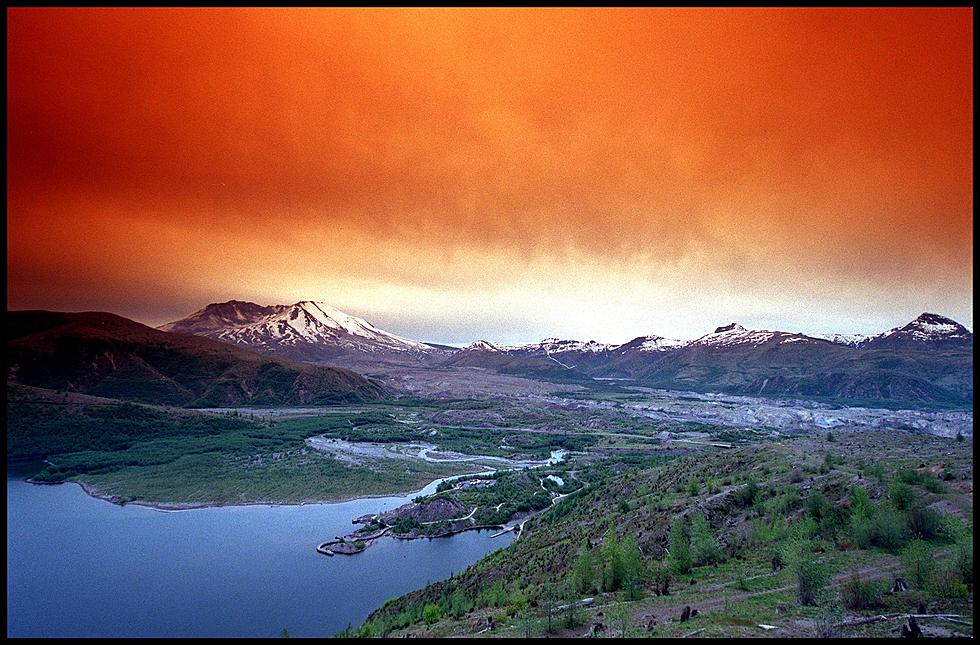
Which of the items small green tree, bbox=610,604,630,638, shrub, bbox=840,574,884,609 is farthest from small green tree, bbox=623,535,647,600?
shrub, bbox=840,574,884,609

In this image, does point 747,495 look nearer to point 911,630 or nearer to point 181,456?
point 911,630

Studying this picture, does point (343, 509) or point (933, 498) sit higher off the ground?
point (933, 498)

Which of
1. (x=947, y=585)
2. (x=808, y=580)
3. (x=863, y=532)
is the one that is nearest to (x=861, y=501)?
(x=863, y=532)

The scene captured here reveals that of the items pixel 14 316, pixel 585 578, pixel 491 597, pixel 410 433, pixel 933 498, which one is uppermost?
pixel 14 316

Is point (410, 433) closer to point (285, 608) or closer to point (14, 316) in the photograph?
point (285, 608)

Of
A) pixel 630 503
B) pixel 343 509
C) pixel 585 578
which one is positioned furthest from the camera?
pixel 343 509

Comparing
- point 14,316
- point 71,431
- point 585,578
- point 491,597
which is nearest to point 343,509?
point 491,597

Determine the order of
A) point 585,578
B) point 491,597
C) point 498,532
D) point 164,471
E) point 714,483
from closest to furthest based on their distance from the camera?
point 585,578 → point 491,597 → point 714,483 → point 498,532 → point 164,471

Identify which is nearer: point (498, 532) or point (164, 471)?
point (498, 532)
